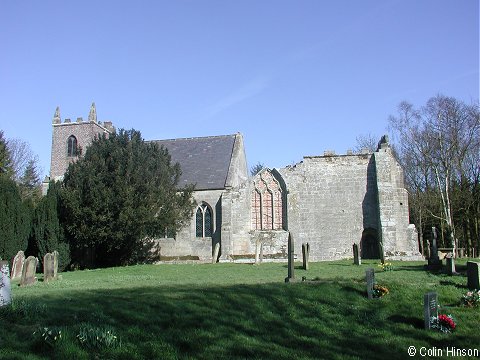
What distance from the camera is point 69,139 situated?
1612 inches

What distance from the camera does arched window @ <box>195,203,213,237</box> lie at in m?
33.0

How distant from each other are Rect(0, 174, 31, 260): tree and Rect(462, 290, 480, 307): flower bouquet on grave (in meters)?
22.7

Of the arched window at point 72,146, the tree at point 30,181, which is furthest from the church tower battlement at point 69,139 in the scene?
the tree at point 30,181

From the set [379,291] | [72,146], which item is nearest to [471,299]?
[379,291]

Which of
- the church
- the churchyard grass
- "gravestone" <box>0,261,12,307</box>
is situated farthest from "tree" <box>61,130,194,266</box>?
"gravestone" <box>0,261,12,307</box>

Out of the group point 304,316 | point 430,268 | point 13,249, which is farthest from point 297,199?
point 304,316

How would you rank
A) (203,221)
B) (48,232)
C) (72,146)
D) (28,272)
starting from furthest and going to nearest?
(72,146) → (203,221) → (48,232) → (28,272)

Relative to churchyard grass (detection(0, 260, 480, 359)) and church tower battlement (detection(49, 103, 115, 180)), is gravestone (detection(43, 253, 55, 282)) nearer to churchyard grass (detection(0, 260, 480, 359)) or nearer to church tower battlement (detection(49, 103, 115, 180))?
churchyard grass (detection(0, 260, 480, 359))

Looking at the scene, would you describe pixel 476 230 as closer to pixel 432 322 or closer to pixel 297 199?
pixel 297 199

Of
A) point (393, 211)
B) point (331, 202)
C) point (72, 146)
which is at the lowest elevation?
point (393, 211)

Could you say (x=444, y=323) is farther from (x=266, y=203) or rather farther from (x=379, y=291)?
(x=266, y=203)

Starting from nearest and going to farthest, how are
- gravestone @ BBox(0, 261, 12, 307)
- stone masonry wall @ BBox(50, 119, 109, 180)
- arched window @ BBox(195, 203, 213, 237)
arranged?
1. gravestone @ BBox(0, 261, 12, 307)
2. arched window @ BBox(195, 203, 213, 237)
3. stone masonry wall @ BBox(50, 119, 109, 180)

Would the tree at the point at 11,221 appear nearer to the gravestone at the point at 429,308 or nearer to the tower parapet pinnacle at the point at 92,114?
the tower parapet pinnacle at the point at 92,114

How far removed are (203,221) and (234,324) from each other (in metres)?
24.0
